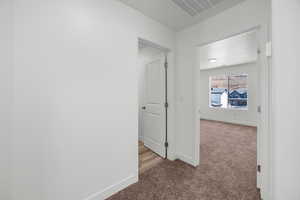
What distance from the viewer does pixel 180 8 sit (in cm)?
175

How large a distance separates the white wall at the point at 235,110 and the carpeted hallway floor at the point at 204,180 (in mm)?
2874

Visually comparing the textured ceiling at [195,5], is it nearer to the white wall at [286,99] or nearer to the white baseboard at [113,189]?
the white wall at [286,99]

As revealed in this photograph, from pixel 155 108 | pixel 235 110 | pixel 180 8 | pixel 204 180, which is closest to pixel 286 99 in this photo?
pixel 204 180

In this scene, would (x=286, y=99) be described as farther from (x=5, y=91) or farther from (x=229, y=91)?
(x=229, y=91)

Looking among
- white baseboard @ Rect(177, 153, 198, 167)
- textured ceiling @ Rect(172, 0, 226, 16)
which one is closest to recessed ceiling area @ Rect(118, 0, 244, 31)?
textured ceiling @ Rect(172, 0, 226, 16)

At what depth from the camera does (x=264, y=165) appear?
1.44 meters

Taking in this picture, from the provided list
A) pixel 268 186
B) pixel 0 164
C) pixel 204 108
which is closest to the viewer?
pixel 0 164

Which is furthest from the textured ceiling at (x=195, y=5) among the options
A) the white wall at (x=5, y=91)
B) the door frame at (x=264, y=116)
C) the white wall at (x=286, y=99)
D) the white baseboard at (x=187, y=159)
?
the white baseboard at (x=187, y=159)

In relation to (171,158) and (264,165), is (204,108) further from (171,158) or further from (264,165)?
(264,165)

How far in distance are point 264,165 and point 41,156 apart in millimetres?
2442

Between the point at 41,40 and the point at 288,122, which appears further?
the point at 41,40

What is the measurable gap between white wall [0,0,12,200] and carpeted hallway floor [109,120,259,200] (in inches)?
42.3

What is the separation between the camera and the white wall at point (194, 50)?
148 centimetres

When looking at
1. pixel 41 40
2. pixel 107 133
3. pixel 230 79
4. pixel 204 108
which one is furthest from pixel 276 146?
pixel 204 108
